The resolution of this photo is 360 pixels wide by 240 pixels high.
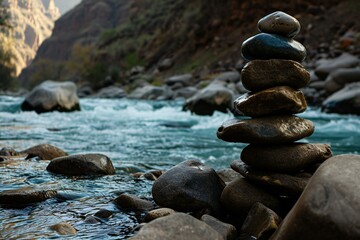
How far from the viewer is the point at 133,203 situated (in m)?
4.24

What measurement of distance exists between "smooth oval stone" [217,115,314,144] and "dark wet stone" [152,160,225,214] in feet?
1.67

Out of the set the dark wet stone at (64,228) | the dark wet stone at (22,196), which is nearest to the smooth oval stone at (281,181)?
the dark wet stone at (64,228)

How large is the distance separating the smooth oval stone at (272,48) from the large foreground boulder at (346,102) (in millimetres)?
12348

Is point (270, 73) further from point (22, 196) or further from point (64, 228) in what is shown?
point (22, 196)

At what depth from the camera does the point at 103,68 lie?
5416 cm

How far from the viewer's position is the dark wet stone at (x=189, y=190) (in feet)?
13.4

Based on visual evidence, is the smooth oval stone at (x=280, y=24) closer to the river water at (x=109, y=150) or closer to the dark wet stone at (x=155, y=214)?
the dark wet stone at (x=155, y=214)

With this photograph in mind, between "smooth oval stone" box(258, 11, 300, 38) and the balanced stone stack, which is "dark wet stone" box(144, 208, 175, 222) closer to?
the balanced stone stack

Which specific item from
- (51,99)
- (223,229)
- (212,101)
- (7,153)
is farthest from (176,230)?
(51,99)

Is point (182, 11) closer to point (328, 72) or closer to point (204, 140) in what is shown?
point (328, 72)

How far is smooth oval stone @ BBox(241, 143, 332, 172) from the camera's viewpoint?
3879mm

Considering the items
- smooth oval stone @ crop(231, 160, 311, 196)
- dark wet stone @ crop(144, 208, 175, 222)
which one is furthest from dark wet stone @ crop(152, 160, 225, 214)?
smooth oval stone @ crop(231, 160, 311, 196)

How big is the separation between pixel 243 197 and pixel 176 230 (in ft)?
4.05

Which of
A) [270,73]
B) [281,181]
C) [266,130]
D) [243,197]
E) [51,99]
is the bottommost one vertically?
[51,99]
